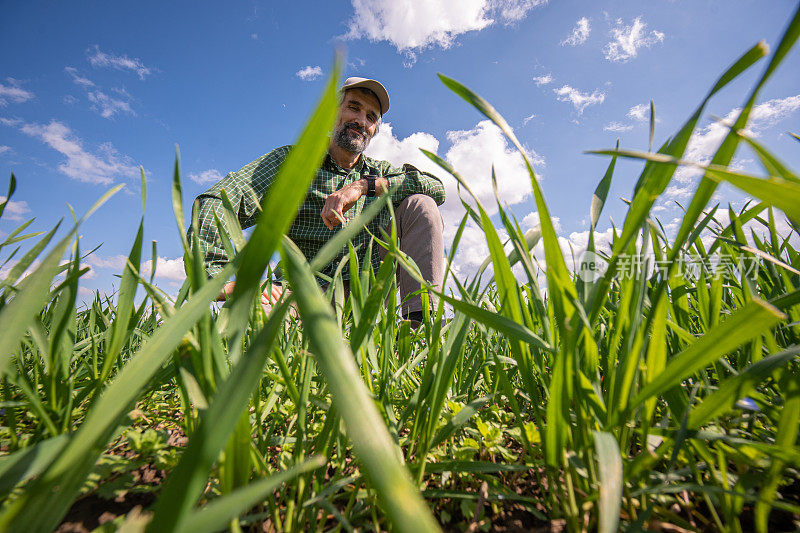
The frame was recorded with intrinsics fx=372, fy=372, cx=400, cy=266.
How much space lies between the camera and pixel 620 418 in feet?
1.10

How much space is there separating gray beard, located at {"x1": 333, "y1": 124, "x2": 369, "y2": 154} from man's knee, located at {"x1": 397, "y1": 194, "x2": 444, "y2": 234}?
98cm

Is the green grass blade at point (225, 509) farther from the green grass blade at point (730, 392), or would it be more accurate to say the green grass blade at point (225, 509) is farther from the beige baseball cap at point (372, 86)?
the beige baseball cap at point (372, 86)

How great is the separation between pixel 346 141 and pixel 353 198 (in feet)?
3.70

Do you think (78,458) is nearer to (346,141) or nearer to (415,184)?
(415,184)

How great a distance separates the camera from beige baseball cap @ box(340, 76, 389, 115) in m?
3.30

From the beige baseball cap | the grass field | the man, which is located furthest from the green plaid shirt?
Result: the grass field

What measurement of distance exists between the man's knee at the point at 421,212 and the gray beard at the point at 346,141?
98 centimetres

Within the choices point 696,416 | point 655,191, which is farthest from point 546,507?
point 655,191

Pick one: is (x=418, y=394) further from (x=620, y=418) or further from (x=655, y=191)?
(x=655, y=191)

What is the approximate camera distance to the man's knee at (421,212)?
2.47m

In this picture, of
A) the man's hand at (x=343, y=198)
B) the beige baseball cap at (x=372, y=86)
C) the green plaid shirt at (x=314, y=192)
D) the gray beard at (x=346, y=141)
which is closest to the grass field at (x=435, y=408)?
the man's hand at (x=343, y=198)

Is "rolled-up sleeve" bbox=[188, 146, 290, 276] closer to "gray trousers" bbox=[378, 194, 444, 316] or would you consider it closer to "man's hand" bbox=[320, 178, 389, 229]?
"man's hand" bbox=[320, 178, 389, 229]

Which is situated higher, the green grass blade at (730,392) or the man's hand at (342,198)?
the man's hand at (342,198)

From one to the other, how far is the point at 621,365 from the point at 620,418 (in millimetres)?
63
